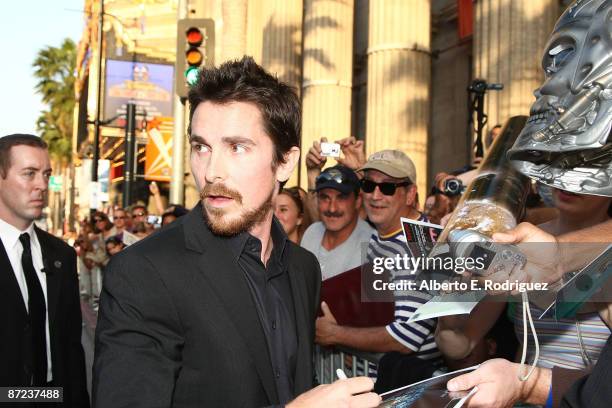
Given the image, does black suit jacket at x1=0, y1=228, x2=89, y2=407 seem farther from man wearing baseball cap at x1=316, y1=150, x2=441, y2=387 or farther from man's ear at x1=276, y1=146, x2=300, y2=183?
man's ear at x1=276, y1=146, x2=300, y2=183

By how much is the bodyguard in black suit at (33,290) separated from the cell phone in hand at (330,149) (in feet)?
7.04

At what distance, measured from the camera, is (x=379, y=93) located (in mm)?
13703

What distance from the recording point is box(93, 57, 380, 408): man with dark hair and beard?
71.2 inches

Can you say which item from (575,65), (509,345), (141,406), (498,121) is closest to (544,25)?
(498,121)

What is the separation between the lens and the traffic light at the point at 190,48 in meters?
9.35

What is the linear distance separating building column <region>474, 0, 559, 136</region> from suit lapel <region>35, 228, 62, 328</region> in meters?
6.98

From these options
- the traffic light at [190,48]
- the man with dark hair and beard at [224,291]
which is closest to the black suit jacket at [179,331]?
the man with dark hair and beard at [224,291]

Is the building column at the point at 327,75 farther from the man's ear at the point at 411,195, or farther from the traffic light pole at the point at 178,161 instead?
the man's ear at the point at 411,195

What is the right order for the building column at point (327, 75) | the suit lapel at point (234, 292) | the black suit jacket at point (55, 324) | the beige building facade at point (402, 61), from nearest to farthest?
the suit lapel at point (234, 292) < the black suit jacket at point (55, 324) < the beige building facade at point (402, 61) < the building column at point (327, 75)

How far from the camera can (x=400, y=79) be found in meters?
13.5

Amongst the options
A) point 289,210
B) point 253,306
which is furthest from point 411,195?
point 253,306

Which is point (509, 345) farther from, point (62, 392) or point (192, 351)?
point (62, 392)

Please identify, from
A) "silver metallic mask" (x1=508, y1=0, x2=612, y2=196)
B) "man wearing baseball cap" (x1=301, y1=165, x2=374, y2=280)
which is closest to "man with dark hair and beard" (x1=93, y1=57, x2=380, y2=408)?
"silver metallic mask" (x1=508, y1=0, x2=612, y2=196)

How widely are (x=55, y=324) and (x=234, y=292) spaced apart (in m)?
2.67
